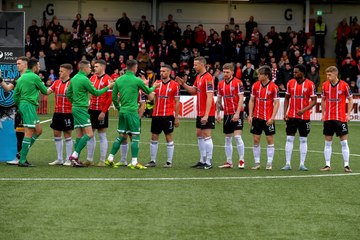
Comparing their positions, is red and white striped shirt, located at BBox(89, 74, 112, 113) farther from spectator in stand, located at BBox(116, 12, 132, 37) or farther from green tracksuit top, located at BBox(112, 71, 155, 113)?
spectator in stand, located at BBox(116, 12, 132, 37)

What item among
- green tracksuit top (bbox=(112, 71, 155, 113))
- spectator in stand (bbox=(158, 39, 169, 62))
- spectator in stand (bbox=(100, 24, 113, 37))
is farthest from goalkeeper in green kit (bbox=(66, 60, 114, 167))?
spectator in stand (bbox=(100, 24, 113, 37))

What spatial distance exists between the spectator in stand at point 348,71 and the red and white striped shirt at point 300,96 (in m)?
22.7

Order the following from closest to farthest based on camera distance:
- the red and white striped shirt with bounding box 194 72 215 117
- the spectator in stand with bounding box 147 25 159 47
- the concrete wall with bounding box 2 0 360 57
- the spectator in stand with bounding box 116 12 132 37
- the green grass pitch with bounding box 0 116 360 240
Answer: the green grass pitch with bounding box 0 116 360 240 < the red and white striped shirt with bounding box 194 72 215 117 < the spectator in stand with bounding box 147 25 159 47 < the spectator in stand with bounding box 116 12 132 37 < the concrete wall with bounding box 2 0 360 57

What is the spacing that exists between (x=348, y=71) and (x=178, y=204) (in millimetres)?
29119

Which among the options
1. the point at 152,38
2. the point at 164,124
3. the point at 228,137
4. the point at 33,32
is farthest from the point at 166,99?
the point at 33,32

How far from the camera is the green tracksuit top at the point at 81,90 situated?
56.0 feet

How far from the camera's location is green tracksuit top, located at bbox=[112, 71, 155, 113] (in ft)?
55.7

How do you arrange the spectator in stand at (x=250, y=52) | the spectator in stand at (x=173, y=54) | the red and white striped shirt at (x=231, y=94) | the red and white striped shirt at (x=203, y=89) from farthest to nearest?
the spectator in stand at (x=250, y=52)
the spectator in stand at (x=173, y=54)
the red and white striped shirt at (x=231, y=94)
the red and white striped shirt at (x=203, y=89)

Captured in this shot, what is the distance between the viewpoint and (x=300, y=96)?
17703 millimetres

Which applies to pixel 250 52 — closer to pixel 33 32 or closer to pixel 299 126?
pixel 33 32

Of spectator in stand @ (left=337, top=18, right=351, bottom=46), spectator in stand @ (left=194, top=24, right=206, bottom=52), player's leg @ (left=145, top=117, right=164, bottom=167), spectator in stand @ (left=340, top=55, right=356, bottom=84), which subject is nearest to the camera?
player's leg @ (left=145, top=117, right=164, bottom=167)

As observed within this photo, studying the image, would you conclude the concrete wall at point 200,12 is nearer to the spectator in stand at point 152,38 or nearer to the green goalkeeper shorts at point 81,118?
the spectator in stand at point 152,38

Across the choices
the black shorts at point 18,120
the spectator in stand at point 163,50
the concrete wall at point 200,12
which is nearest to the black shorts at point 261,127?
the black shorts at point 18,120

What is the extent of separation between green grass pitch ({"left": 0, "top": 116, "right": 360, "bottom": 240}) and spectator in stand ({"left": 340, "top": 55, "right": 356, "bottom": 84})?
22.1 meters
